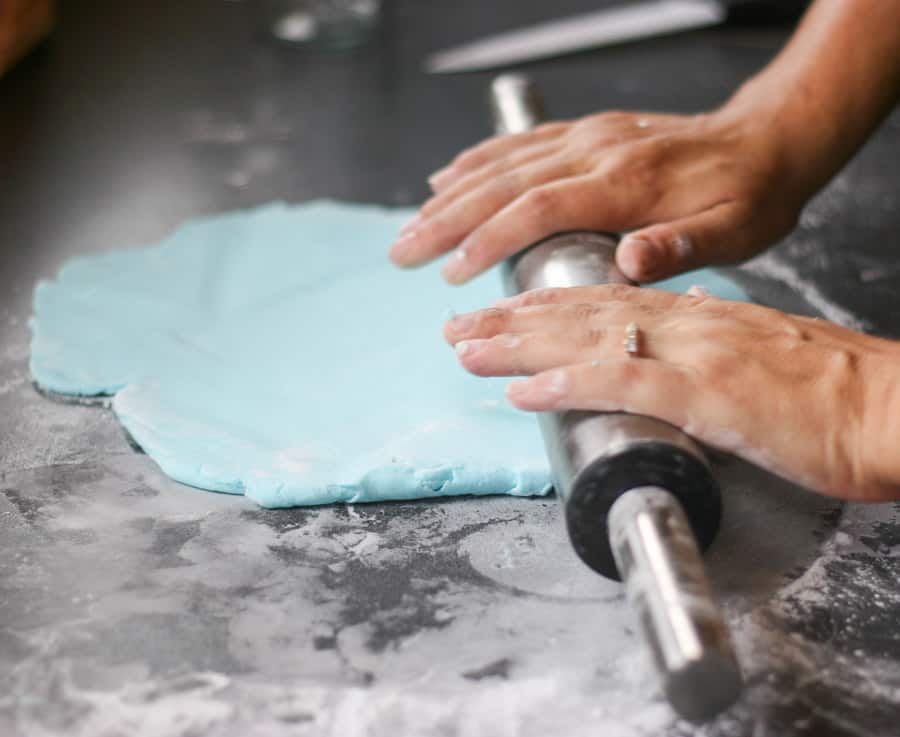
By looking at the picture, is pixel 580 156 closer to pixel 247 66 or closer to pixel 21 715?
pixel 21 715

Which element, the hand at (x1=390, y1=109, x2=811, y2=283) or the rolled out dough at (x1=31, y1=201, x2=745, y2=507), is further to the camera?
the hand at (x1=390, y1=109, x2=811, y2=283)

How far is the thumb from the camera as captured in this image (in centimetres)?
108

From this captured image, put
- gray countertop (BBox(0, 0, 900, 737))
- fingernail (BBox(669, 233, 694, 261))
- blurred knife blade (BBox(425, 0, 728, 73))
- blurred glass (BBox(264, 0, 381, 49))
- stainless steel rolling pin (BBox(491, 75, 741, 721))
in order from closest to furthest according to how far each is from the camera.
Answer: stainless steel rolling pin (BBox(491, 75, 741, 721))
gray countertop (BBox(0, 0, 900, 737))
fingernail (BBox(669, 233, 694, 261))
blurred knife blade (BBox(425, 0, 728, 73))
blurred glass (BBox(264, 0, 381, 49))

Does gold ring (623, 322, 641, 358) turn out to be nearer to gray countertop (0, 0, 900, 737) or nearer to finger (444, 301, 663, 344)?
finger (444, 301, 663, 344)

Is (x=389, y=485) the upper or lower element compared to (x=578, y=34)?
lower

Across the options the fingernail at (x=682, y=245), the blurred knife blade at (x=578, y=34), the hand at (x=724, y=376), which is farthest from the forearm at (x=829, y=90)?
the blurred knife blade at (x=578, y=34)

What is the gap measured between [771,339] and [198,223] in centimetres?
90

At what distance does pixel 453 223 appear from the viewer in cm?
119

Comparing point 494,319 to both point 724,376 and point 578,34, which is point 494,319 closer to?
point 724,376

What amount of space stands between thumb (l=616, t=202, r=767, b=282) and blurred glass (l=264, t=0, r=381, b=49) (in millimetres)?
1196

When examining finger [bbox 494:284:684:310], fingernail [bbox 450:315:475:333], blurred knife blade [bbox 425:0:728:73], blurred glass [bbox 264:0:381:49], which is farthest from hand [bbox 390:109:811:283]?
blurred glass [bbox 264:0:381:49]

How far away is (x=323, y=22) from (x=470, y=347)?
1.47 meters

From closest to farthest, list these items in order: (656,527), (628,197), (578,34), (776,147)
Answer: (656,527) < (628,197) < (776,147) < (578,34)

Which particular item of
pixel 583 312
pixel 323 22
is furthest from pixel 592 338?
pixel 323 22
